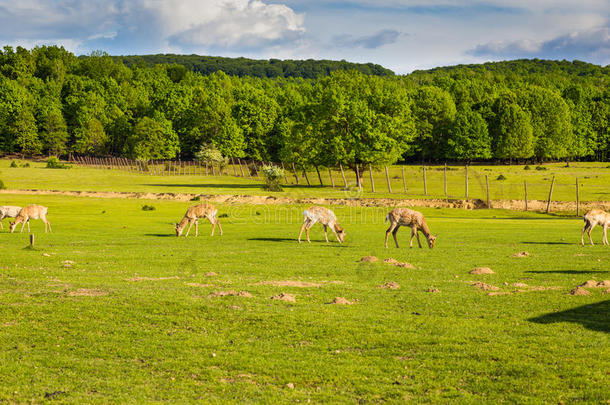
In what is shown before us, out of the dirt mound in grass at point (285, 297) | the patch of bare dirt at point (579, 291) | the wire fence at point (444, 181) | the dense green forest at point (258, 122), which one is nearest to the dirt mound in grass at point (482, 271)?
the patch of bare dirt at point (579, 291)

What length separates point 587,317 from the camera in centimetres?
1471

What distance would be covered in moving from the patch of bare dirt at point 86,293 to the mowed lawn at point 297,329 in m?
0.09

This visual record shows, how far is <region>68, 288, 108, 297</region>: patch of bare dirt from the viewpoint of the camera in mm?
16719

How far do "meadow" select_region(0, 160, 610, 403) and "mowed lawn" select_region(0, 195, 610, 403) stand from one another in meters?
0.05

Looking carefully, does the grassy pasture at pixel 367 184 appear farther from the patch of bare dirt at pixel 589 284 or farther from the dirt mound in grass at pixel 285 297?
the dirt mound in grass at pixel 285 297

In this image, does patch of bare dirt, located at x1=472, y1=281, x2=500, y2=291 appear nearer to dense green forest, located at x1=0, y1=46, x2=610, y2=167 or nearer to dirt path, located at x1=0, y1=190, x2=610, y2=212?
dirt path, located at x1=0, y1=190, x2=610, y2=212

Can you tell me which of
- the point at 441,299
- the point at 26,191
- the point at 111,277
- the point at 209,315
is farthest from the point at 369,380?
the point at 26,191

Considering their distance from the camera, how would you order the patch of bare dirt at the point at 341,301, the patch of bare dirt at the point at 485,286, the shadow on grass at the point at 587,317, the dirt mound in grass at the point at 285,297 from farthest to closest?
the patch of bare dirt at the point at 485,286 < the dirt mound in grass at the point at 285,297 < the patch of bare dirt at the point at 341,301 < the shadow on grass at the point at 587,317

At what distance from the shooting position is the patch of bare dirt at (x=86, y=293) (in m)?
16.7

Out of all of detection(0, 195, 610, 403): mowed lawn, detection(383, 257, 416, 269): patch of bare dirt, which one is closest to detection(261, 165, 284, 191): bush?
detection(0, 195, 610, 403): mowed lawn

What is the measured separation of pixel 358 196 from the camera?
68.1 meters

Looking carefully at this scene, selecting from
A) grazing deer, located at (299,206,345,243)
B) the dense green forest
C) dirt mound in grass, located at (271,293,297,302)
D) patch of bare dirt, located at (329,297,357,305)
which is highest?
the dense green forest

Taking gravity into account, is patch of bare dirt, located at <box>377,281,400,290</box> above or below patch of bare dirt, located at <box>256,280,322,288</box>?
below

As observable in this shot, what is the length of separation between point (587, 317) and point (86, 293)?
47.1 ft
